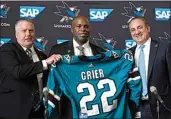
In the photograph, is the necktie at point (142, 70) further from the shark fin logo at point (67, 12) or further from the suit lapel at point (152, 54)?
the shark fin logo at point (67, 12)

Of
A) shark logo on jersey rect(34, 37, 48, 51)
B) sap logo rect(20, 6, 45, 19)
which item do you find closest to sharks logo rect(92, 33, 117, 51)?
shark logo on jersey rect(34, 37, 48, 51)

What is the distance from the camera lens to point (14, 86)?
1951mm

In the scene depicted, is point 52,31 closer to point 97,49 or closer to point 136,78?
point 97,49

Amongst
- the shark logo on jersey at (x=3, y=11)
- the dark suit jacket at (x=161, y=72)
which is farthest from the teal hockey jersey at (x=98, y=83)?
the shark logo on jersey at (x=3, y=11)

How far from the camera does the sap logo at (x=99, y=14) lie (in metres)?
2.95

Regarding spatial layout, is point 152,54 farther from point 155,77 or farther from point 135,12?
point 135,12

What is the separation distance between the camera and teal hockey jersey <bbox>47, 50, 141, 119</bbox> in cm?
190

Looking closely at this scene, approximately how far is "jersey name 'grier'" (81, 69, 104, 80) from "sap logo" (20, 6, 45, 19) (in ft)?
3.93

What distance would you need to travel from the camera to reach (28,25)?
80.3 inches

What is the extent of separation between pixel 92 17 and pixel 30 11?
0.57m

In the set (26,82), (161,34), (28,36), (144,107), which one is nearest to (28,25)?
(28,36)

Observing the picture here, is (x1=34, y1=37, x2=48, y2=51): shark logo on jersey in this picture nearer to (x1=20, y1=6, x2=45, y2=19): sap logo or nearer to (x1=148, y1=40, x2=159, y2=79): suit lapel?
(x1=20, y1=6, x2=45, y2=19): sap logo

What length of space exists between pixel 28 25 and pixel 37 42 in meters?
0.89

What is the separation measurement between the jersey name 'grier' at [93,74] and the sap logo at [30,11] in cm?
120
